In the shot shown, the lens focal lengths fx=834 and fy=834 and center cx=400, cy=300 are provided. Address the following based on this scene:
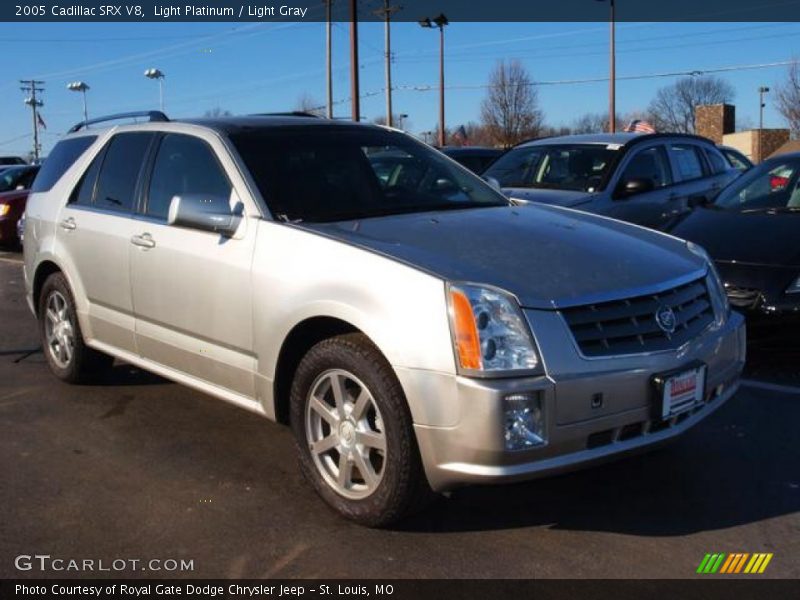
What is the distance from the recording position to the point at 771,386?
17.8 feet

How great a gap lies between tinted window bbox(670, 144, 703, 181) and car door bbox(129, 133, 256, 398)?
6.50 m

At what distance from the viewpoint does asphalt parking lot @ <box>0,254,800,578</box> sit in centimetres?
329

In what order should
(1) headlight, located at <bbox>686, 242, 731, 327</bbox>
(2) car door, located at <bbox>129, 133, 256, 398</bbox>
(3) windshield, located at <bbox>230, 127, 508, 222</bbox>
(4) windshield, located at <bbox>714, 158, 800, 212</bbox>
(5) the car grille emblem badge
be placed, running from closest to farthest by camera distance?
(5) the car grille emblem badge, (1) headlight, located at <bbox>686, 242, 731, 327</bbox>, (2) car door, located at <bbox>129, 133, 256, 398</bbox>, (3) windshield, located at <bbox>230, 127, 508, 222</bbox>, (4) windshield, located at <bbox>714, 158, 800, 212</bbox>

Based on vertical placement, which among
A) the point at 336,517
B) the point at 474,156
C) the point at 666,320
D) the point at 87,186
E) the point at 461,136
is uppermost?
the point at 461,136

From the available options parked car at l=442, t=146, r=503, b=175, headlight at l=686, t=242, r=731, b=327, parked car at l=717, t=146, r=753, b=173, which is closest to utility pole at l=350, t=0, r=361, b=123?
parked car at l=442, t=146, r=503, b=175

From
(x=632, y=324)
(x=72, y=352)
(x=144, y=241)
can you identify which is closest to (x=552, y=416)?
(x=632, y=324)

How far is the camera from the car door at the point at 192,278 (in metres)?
4.01

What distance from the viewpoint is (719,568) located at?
10.5 feet

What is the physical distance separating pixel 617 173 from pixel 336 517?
20.1 feet

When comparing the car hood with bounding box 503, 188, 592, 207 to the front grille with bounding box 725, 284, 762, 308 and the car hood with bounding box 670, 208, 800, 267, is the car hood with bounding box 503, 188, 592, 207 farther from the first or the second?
the front grille with bounding box 725, 284, 762, 308

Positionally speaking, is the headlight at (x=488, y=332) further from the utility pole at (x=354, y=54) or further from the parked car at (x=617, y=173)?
the utility pole at (x=354, y=54)

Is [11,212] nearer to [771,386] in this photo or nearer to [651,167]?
[651,167]

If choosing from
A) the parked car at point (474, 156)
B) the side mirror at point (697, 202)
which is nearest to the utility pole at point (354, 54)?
the parked car at point (474, 156)

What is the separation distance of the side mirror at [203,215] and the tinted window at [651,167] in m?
5.73
